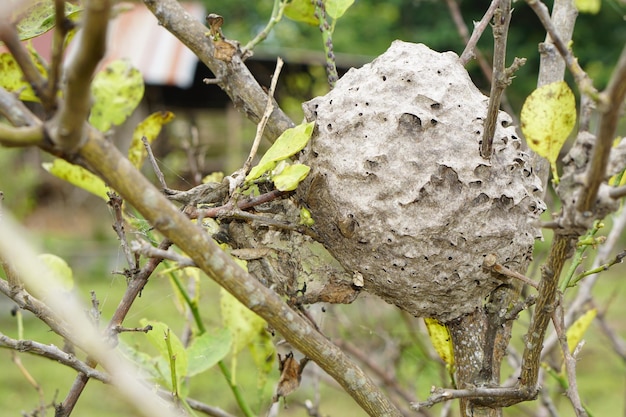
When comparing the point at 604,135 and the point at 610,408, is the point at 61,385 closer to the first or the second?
the point at 610,408

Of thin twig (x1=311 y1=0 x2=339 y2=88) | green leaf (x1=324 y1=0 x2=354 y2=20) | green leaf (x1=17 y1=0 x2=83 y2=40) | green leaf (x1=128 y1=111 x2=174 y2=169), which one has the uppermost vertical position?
green leaf (x1=324 y1=0 x2=354 y2=20)

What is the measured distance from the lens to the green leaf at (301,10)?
1133mm

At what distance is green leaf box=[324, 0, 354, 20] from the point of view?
110cm

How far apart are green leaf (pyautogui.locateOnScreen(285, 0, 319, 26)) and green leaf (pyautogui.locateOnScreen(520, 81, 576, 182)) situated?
529 mm

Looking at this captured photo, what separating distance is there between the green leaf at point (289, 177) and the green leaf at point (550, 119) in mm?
276

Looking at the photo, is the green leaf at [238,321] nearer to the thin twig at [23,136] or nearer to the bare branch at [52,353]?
the bare branch at [52,353]

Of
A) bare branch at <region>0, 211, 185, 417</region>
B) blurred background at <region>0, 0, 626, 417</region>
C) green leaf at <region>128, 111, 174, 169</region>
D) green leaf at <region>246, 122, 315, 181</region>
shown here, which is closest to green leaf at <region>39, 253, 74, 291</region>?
blurred background at <region>0, 0, 626, 417</region>

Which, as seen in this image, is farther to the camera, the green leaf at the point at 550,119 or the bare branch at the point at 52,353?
the bare branch at the point at 52,353

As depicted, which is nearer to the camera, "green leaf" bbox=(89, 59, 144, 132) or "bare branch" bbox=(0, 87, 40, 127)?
"bare branch" bbox=(0, 87, 40, 127)

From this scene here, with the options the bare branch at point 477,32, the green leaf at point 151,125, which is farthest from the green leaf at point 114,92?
the bare branch at point 477,32

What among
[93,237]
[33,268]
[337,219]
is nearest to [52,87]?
[33,268]

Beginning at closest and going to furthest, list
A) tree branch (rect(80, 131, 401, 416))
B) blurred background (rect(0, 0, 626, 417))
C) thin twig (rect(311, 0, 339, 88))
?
tree branch (rect(80, 131, 401, 416)) < thin twig (rect(311, 0, 339, 88)) < blurred background (rect(0, 0, 626, 417))

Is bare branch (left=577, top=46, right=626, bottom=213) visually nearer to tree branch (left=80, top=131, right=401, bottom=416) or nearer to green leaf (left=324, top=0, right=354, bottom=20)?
tree branch (left=80, top=131, right=401, bottom=416)

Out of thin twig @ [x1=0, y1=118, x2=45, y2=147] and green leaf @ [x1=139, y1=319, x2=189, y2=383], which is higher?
green leaf @ [x1=139, y1=319, x2=189, y2=383]
